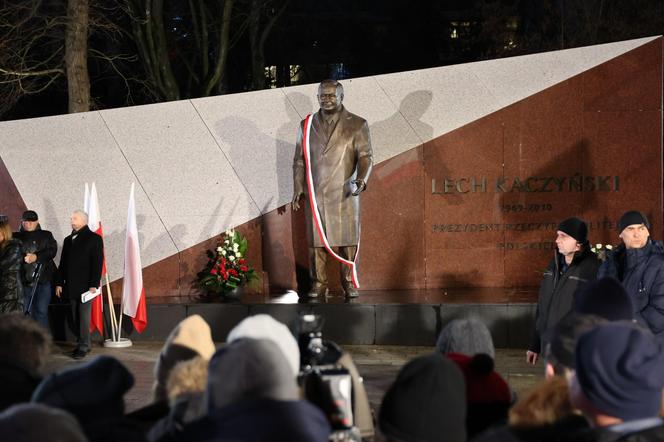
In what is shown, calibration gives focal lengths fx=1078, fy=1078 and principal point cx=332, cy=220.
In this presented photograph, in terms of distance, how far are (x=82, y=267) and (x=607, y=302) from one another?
24.4 feet

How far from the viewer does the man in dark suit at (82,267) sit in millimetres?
11469

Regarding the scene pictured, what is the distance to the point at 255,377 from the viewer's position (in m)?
3.43

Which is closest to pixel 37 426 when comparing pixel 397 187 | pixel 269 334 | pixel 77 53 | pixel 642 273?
pixel 269 334

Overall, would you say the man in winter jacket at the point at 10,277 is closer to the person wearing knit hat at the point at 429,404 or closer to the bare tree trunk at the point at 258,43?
the person wearing knit hat at the point at 429,404

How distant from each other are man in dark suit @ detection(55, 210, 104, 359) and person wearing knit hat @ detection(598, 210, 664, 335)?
5914mm

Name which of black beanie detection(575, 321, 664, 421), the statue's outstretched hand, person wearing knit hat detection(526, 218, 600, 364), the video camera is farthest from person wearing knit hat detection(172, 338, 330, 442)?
the statue's outstretched hand

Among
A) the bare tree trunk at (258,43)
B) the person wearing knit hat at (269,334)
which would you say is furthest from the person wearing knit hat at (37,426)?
the bare tree trunk at (258,43)

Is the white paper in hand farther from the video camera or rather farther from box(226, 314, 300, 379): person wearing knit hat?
box(226, 314, 300, 379): person wearing knit hat

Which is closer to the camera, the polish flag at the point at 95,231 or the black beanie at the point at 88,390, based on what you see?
the black beanie at the point at 88,390

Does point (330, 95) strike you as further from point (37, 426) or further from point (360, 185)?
point (37, 426)

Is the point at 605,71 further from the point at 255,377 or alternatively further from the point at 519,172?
the point at 255,377

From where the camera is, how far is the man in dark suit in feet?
37.6

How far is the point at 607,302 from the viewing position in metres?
5.20

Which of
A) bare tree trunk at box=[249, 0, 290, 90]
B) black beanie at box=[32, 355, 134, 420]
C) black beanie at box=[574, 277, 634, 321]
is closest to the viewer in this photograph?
black beanie at box=[32, 355, 134, 420]
